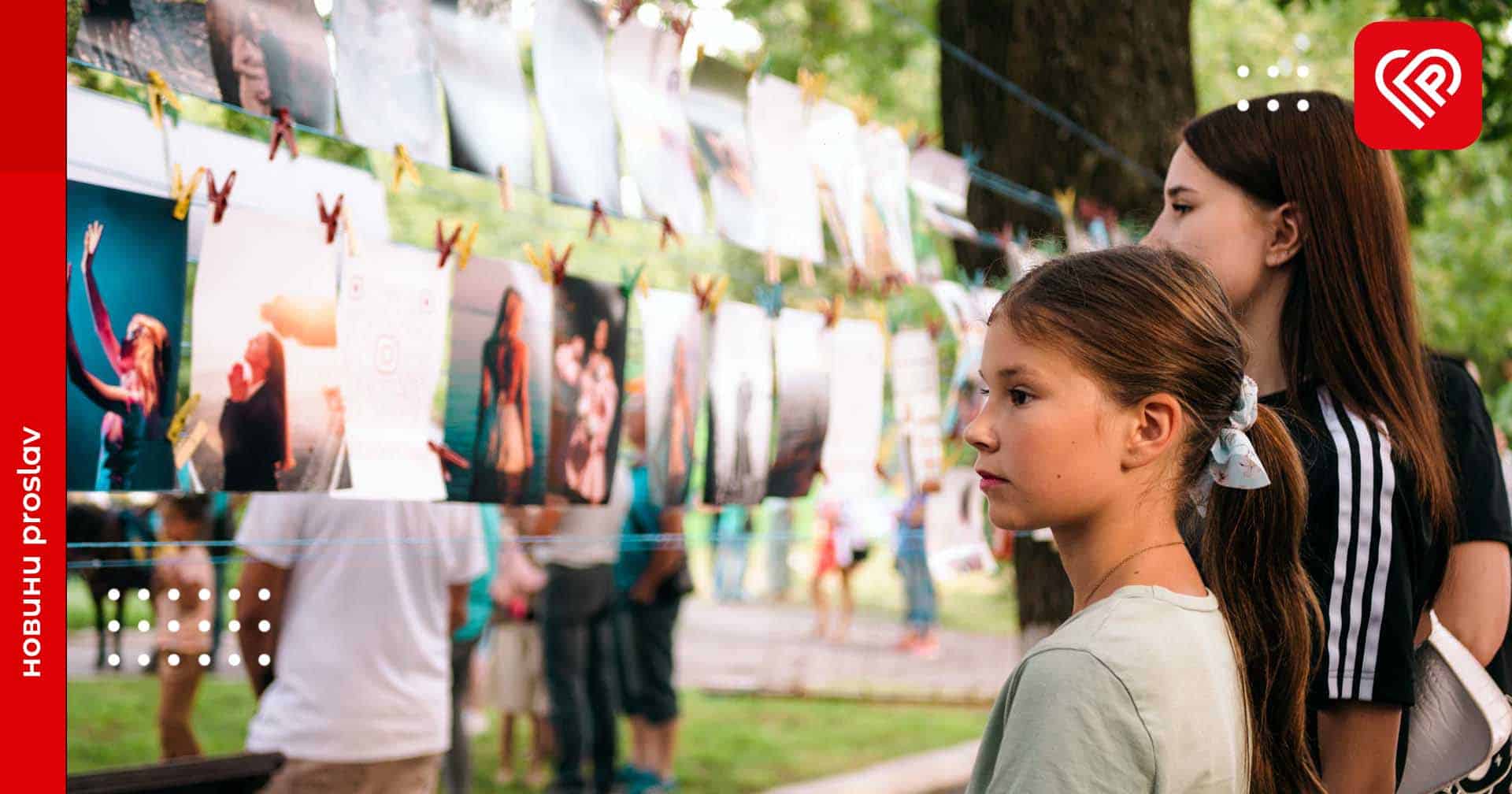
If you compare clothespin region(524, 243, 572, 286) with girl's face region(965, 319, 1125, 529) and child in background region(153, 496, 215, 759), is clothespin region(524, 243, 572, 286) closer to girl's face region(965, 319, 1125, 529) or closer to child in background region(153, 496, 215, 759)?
child in background region(153, 496, 215, 759)

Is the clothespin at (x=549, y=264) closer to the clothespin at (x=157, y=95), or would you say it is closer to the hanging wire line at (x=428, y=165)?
the hanging wire line at (x=428, y=165)

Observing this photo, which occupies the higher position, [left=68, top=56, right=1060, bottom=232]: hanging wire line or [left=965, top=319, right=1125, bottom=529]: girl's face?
[left=68, top=56, right=1060, bottom=232]: hanging wire line

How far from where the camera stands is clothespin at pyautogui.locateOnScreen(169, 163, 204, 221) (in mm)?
2055

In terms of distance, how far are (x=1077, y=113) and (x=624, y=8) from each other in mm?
2368

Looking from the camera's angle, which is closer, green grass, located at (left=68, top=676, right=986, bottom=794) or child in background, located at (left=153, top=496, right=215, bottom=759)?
child in background, located at (left=153, top=496, right=215, bottom=759)

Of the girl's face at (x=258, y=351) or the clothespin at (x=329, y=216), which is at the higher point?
the clothespin at (x=329, y=216)

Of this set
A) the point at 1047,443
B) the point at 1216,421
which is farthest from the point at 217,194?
the point at 1216,421

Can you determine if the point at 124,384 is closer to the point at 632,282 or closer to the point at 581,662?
the point at 632,282

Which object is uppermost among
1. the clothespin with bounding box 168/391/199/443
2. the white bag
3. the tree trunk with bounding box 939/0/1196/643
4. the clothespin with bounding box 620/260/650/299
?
the tree trunk with bounding box 939/0/1196/643

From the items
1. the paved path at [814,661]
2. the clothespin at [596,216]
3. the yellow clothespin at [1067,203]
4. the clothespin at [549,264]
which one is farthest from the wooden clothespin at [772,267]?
the paved path at [814,661]

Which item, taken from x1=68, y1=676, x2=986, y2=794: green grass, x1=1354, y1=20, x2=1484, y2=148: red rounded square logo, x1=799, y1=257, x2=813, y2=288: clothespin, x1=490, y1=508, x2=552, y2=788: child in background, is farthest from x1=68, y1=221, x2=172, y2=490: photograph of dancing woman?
x1=68, y1=676, x2=986, y2=794: green grass

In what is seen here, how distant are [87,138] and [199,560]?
3.79 ft

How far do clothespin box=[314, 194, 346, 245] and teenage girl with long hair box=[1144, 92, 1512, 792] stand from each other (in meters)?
1.24

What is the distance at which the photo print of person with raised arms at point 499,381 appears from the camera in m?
2.46
